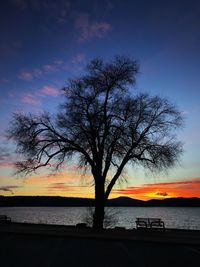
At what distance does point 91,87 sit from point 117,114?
3254 mm

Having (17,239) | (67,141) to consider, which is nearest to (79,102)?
(67,141)

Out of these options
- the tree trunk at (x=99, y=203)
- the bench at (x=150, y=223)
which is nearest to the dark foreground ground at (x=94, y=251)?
the tree trunk at (x=99, y=203)

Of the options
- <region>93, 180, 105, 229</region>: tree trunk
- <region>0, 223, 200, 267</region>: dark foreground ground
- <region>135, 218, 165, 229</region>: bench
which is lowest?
<region>0, 223, 200, 267</region>: dark foreground ground

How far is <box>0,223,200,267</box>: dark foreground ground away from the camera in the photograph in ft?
38.4

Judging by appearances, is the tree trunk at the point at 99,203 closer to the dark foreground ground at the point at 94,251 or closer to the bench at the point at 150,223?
the bench at the point at 150,223

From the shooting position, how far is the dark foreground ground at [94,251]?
38.4 feet

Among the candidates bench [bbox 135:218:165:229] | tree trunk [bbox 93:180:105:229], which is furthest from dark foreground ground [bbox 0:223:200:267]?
bench [bbox 135:218:165:229]

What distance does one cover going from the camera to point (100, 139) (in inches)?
1112

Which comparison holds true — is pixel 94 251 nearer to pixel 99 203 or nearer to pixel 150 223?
pixel 99 203

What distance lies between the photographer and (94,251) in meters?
14.1

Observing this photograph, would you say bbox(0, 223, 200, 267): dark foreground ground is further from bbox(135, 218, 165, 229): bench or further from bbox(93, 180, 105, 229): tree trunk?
bbox(135, 218, 165, 229): bench

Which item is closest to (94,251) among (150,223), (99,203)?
(99,203)

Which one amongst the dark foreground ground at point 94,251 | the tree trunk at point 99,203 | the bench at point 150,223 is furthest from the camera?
the tree trunk at point 99,203

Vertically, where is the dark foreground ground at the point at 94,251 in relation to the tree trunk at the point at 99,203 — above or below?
below
